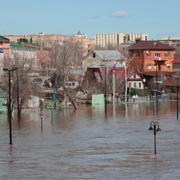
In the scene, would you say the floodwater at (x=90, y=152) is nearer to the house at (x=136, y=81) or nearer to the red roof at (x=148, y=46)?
the house at (x=136, y=81)

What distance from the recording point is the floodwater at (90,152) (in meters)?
19.8

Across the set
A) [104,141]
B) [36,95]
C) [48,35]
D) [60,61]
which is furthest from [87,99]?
[48,35]

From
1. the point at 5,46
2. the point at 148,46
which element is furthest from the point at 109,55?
the point at 5,46

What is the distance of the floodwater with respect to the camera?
19.8 meters

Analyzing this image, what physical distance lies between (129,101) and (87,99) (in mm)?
5196

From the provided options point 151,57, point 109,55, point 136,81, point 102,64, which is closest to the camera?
point 136,81

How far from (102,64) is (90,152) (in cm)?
6713

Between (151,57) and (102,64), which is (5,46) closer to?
(102,64)

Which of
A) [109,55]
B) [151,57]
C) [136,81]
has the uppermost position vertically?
[109,55]

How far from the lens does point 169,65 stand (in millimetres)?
108312

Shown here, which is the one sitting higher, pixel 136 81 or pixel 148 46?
pixel 148 46

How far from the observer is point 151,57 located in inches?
4235

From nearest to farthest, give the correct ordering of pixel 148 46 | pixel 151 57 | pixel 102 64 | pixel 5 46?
pixel 5 46 < pixel 102 64 < pixel 151 57 < pixel 148 46

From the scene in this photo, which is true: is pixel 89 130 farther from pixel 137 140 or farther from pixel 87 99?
pixel 87 99
